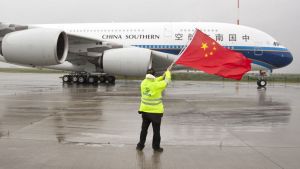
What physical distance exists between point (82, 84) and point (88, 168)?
1801 cm

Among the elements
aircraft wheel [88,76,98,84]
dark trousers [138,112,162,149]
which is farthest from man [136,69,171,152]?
aircraft wheel [88,76,98,84]

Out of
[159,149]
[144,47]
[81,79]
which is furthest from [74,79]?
[159,149]

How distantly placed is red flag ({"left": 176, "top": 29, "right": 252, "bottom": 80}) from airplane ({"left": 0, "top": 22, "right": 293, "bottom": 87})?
9.67 m

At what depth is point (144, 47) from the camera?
2347 cm

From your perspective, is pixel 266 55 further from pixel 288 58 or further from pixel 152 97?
pixel 152 97

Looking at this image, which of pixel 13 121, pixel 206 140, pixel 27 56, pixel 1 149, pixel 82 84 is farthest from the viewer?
pixel 82 84

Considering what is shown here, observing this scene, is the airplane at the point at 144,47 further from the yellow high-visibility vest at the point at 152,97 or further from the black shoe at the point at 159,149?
the black shoe at the point at 159,149

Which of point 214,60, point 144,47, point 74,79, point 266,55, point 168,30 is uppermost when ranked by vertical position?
point 168,30

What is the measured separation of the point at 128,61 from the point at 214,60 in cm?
1013

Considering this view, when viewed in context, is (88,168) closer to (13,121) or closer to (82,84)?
(13,121)

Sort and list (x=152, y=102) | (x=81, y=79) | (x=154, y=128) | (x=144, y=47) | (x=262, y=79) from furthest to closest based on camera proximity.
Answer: (x=262, y=79) → (x=144, y=47) → (x=81, y=79) → (x=152, y=102) → (x=154, y=128)

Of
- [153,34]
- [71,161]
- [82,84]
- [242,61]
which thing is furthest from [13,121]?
[153,34]

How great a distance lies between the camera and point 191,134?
743 centimetres

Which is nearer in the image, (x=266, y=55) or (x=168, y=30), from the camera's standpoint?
(x=266, y=55)
